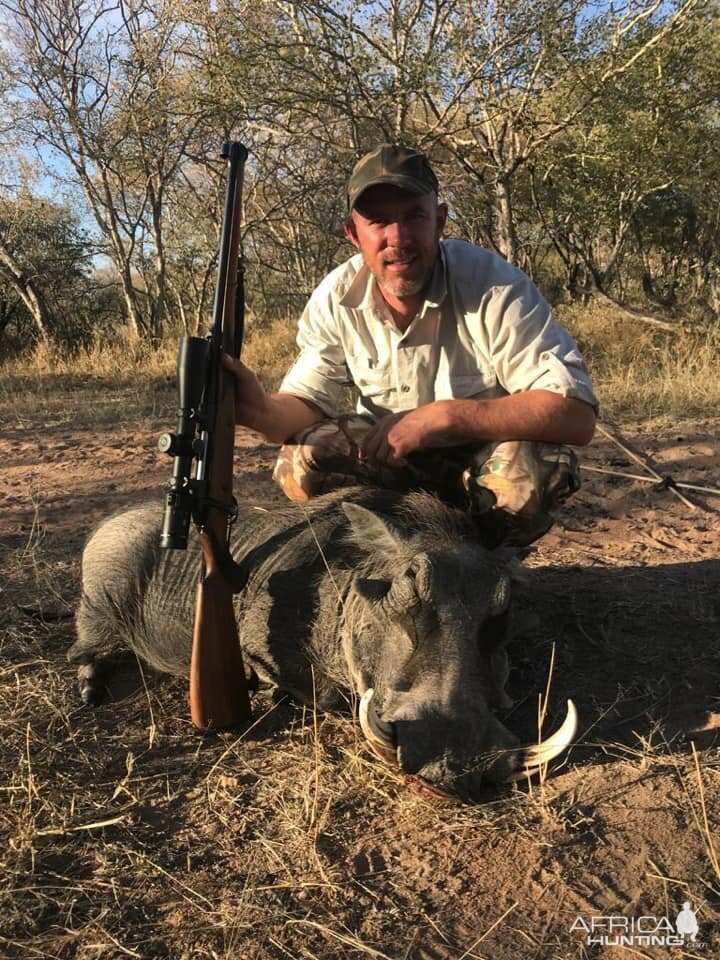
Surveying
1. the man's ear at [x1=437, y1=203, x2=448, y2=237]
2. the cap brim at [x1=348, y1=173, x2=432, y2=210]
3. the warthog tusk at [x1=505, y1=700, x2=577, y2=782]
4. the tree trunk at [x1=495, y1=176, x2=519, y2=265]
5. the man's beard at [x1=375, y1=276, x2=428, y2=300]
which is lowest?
the warthog tusk at [x1=505, y1=700, x2=577, y2=782]

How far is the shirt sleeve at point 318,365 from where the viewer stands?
3.05m

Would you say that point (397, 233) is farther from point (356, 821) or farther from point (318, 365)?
point (356, 821)

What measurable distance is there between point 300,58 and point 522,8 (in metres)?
2.15

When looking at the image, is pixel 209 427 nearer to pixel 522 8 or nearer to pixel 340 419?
pixel 340 419

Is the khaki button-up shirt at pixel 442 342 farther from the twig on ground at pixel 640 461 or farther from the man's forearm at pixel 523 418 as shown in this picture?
the twig on ground at pixel 640 461

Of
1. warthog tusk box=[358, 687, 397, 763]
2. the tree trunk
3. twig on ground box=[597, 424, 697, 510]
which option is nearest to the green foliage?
the tree trunk

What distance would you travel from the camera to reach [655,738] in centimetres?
209

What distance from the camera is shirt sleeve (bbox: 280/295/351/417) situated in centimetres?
305

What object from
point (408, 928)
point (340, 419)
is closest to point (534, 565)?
point (340, 419)

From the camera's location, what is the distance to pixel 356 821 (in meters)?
1.88

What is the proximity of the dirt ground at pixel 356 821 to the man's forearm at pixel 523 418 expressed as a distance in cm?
71

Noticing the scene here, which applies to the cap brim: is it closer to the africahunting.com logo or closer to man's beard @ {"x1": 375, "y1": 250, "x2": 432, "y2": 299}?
man's beard @ {"x1": 375, "y1": 250, "x2": 432, "y2": 299}

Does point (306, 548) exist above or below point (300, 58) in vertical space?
below

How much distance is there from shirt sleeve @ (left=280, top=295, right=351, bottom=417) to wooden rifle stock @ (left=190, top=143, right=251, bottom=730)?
763mm
